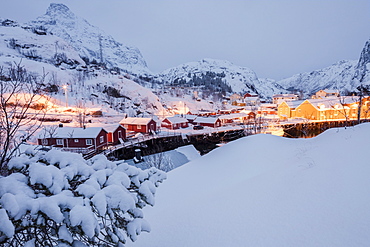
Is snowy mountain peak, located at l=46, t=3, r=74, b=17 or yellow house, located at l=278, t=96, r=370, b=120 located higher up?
snowy mountain peak, located at l=46, t=3, r=74, b=17

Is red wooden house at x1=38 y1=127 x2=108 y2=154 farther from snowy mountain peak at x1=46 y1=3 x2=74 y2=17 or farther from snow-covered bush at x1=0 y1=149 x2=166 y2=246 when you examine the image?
snowy mountain peak at x1=46 y1=3 x2=74 y2=17

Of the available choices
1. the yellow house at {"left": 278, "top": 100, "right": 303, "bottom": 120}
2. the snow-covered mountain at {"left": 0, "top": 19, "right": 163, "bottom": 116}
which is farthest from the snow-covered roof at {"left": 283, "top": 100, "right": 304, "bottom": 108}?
the snow-covered mountain at {"left": 0, "top": 19, "right": 163, "bottom": 116}

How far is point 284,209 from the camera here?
14.5 ft

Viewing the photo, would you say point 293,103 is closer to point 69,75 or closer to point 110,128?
point 110,128

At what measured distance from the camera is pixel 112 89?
50469mm

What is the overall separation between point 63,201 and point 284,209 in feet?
14.9

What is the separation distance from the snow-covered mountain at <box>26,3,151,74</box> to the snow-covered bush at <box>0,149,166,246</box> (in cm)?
14552

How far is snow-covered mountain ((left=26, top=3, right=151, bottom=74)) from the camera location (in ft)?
451

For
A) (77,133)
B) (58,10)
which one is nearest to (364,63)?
(77,133)

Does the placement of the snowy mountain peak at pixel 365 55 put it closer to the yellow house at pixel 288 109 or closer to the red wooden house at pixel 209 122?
the yellow house at pixel 288 109

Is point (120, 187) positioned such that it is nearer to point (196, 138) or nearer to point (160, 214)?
point (160, 214)

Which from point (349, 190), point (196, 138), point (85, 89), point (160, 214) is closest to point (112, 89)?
point (85, 89)

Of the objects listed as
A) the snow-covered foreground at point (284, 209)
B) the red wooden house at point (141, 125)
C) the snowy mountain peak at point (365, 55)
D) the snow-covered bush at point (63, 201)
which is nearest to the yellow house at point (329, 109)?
the red wooden house at point (141, 125)

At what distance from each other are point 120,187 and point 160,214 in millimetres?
3895
